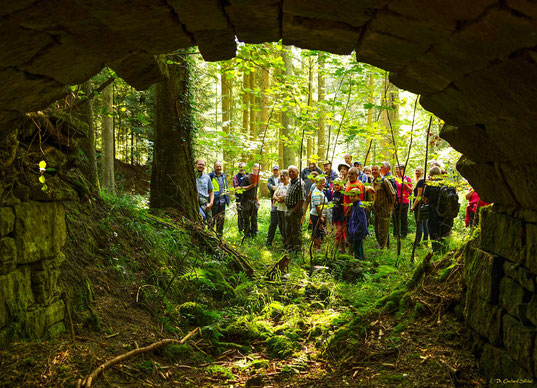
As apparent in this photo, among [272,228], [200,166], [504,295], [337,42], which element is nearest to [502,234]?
[504,295]

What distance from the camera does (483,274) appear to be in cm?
337

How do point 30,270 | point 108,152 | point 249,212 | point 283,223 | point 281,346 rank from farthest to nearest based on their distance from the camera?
1. point 108,152
2. point 249,212
3. point 283,223
4. point 281,346
5. point 30,270

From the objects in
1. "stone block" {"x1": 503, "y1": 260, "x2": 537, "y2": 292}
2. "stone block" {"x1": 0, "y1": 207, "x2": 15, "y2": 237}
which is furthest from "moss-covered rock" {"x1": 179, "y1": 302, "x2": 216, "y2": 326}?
"stone block" {"x1": 503, "y1": 260, "x2": 537, "y2": 292}

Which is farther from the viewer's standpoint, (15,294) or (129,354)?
(129,354)

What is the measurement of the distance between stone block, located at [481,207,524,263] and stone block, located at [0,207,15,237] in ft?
13.9

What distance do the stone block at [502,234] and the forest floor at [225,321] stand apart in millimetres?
844

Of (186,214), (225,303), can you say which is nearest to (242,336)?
(225,303)

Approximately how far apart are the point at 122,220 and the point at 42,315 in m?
2.78

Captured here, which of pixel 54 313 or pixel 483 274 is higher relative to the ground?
pixel 483 274

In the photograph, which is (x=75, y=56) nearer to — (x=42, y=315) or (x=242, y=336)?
(x=42, y=315)

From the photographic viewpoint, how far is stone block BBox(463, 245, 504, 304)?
318cm

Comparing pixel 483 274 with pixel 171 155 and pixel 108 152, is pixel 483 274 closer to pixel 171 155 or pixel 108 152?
pixel 171 155

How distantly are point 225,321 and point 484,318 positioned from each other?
126 inches

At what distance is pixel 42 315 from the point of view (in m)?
3.20
